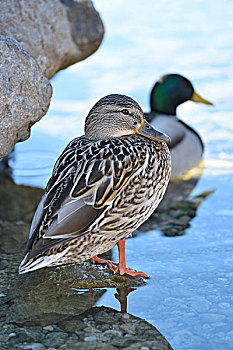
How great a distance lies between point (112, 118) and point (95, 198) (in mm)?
653

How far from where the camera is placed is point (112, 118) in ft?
12.2

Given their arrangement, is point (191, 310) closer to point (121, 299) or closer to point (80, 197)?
point (121, 299)

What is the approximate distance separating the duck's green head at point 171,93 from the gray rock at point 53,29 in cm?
120

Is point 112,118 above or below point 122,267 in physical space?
above

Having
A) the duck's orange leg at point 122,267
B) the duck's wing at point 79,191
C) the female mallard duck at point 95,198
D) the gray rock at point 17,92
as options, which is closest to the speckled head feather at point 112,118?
Answer: the female mallard duck at point 95,198

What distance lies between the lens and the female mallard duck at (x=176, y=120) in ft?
20.0

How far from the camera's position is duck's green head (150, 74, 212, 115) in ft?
21.7

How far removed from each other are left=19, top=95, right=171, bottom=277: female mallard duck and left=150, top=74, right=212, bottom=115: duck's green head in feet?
9.83

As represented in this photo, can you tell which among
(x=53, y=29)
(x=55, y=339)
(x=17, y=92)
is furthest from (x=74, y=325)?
(x=53, y=29)

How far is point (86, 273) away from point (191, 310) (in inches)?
29.1

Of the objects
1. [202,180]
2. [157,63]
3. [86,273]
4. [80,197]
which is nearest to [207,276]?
[86,273]

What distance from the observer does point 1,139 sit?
12.7ft

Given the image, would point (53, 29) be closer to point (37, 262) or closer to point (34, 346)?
point (37, 262)

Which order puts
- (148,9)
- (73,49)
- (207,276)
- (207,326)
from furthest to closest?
(148,9), (73,49), (207,276), (207,326)
